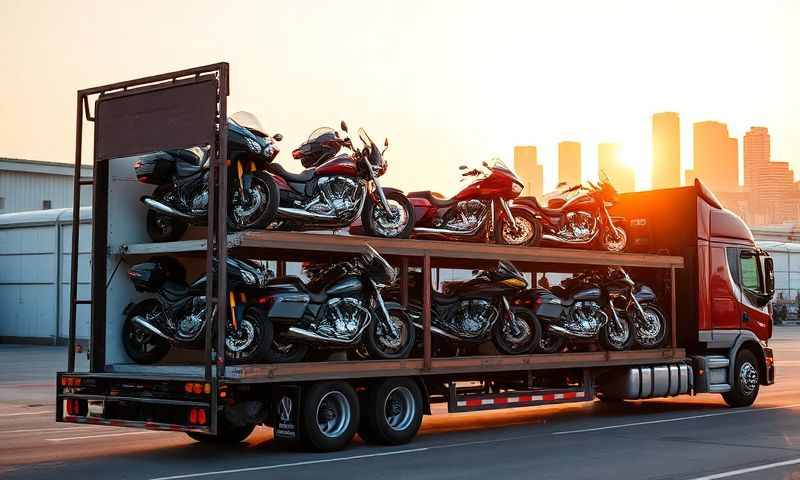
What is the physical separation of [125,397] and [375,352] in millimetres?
2709

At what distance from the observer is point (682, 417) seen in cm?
1590

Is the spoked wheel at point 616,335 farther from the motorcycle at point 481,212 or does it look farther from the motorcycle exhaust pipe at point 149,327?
the motorcycle exhaust pipe at point 149,327

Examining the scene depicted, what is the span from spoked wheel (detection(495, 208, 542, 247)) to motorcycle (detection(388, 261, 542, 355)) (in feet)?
1.75

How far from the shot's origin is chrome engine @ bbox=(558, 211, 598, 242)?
51.5 feet

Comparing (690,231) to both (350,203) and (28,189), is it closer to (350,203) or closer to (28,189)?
(350,203)

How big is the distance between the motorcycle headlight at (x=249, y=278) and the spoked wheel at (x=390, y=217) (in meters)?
1.98

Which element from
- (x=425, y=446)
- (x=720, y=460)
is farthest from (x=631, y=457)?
(x=425, y=446)

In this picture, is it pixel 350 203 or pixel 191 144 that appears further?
pixel 350 203

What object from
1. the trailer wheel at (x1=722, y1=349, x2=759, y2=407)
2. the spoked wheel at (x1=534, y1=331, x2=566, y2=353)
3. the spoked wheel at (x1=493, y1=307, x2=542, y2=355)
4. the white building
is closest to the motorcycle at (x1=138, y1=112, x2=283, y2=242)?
the spoked wheel at (x1=493, y1=307, x2=542, y2=355)

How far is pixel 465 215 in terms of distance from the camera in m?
14.4

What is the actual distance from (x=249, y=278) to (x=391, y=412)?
245cm

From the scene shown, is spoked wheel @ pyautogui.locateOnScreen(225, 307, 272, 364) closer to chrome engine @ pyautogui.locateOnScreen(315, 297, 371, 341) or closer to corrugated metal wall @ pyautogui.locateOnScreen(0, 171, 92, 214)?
chrome engine @ pyautogui.locateOnScreen(315, 297, 371, 341)

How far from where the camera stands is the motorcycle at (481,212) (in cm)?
1428

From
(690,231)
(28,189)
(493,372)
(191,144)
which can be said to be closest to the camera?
(191,144)
